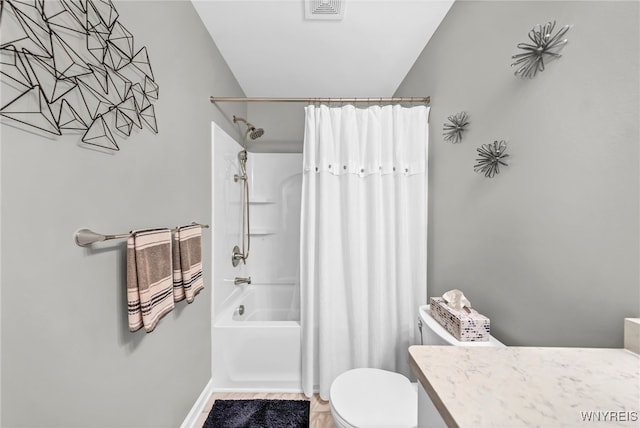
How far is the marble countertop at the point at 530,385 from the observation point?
44cm

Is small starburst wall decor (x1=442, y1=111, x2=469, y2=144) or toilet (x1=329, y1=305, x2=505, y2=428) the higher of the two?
small starburst wall decor (x1=442, y1=111, x2=469, y2=144)

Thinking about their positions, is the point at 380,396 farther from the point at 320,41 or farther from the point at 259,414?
the point at 320,41

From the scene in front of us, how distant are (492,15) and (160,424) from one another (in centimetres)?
246

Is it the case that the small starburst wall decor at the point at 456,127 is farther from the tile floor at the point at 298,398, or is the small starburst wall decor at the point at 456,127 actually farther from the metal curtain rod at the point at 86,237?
the tile floor at the point at 298,398

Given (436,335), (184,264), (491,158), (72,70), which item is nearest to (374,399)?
(436,335)

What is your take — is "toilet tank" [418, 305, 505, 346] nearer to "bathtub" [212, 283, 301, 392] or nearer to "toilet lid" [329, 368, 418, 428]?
"toilet lid" [329, 368, 418, 428]

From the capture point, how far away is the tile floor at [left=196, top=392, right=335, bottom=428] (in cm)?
163

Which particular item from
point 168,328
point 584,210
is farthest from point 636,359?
point 168,328

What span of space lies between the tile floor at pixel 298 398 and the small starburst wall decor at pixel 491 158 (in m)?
1.70

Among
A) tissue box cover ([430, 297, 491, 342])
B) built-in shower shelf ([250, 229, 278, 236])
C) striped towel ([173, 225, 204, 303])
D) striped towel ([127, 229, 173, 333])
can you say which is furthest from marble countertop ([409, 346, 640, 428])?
built-in shower shelf ([250, 229, 278, 236])

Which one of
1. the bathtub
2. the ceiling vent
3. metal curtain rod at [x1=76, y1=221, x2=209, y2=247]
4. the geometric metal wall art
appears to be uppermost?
the ceiling vent

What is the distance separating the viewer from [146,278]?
0.98 meters

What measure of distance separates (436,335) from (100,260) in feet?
4.42

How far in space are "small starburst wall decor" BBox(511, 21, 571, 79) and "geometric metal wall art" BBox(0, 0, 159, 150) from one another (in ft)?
4.84
